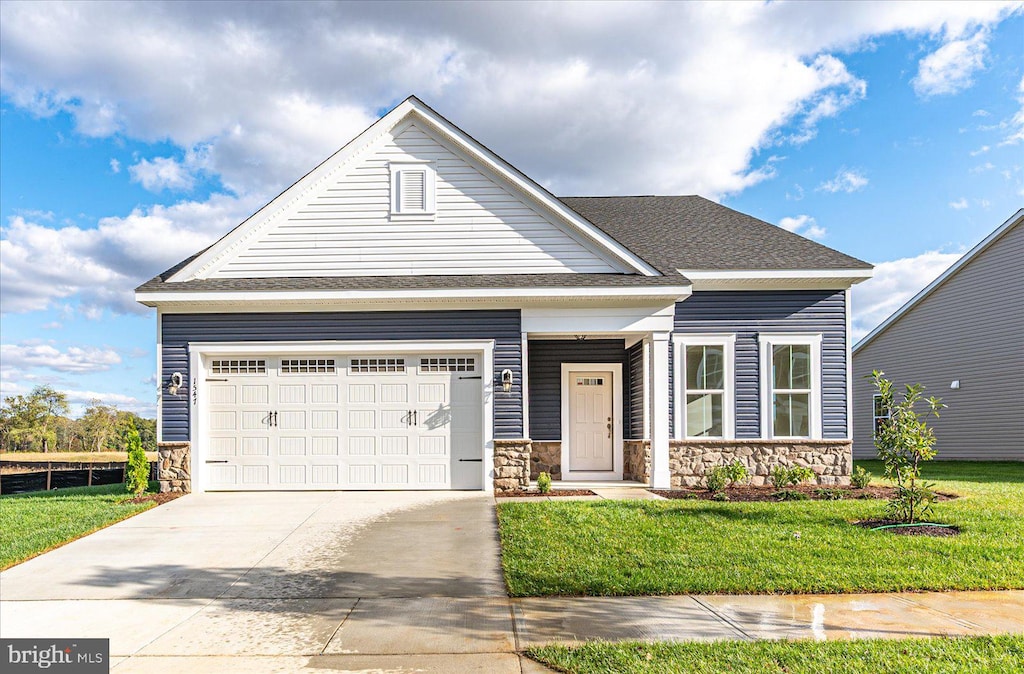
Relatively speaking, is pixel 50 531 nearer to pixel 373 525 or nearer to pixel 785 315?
pixel 373 525

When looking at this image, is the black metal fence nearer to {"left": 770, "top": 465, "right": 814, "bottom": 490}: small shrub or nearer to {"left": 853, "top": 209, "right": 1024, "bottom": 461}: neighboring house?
{"left": 770, "top": 465, "right": 814, "bottom": 490}: small shrub

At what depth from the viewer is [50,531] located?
9.55 meters

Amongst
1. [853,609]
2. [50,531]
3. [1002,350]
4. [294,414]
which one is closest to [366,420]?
[294,414]

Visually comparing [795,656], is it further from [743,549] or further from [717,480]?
[717,480]

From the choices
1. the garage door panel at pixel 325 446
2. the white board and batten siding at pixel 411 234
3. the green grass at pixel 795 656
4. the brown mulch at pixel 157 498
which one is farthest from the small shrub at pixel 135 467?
the green grass at pixel 795 656

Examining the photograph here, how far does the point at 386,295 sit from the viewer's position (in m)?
12.6

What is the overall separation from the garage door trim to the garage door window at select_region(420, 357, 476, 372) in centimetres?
20

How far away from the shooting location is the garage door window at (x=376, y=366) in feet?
43.0

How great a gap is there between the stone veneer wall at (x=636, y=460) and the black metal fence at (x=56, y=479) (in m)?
8.75

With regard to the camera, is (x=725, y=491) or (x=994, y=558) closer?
(x=994, y=558)

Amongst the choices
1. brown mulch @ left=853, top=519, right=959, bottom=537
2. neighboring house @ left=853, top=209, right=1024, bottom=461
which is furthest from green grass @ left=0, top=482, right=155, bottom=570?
neighboring house @ left=853, top=209, right=1024, bottom=461

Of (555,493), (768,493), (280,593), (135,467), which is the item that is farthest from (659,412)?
(135,467)

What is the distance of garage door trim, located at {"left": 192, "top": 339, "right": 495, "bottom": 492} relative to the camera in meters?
12.9

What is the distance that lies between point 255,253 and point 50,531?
5577 millimetres
